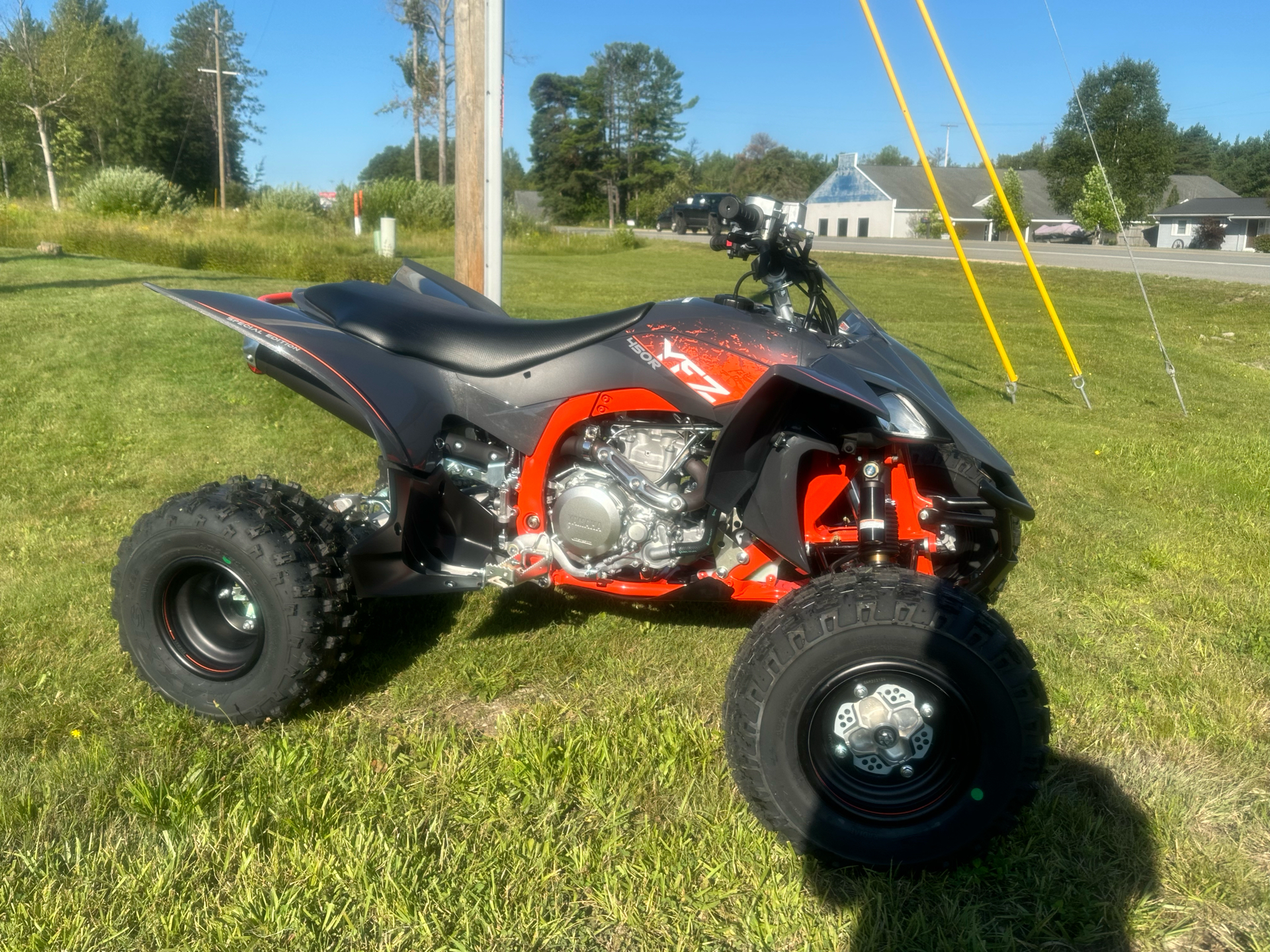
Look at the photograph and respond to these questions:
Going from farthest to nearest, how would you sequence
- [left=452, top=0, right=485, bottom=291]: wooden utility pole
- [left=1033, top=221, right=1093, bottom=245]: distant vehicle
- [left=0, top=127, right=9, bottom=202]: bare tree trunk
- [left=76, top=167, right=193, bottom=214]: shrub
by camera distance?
1. [left=1033, top=221, right=1093, bottom=245]: distant vehicle
2. [left=0, top=127, right=9, bottom=202]: bare tree trunk
3. [left=76, top=167, right=193, bottom=214]: shrub
4. [left=452, top=0, right=485, bottom=291]: wooden utility pole

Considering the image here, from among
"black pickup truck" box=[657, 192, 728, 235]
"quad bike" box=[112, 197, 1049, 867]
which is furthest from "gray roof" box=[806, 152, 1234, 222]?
"quad bike" box=[112, 197, 1049, 867]

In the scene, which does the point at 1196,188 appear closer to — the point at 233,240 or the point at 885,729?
the point at 233,240

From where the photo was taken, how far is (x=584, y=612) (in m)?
4.12

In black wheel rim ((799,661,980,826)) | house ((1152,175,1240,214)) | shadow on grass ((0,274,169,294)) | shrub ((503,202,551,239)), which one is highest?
house ((1152,175,1240,214))

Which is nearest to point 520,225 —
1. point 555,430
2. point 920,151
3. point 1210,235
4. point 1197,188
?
point 920,151

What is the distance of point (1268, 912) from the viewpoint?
245 centimetres

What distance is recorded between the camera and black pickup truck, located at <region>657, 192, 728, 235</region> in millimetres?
3293

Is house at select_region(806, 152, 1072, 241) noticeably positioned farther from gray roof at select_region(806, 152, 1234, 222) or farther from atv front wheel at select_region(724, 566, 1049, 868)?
atv front wheel at select_region(724, 566, 1049, 868)

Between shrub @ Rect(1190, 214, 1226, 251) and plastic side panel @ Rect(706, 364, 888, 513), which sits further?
shrub @ Rect(1190, 214, 1226, 251)

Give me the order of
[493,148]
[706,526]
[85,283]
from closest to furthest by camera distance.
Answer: [706,526] → [493,148] → [85,283]

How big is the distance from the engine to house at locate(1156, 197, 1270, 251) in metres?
66.8

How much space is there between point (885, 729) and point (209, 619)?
7.32ft

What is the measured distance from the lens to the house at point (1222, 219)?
194 ft

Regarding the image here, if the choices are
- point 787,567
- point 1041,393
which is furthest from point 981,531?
point 1041,393
